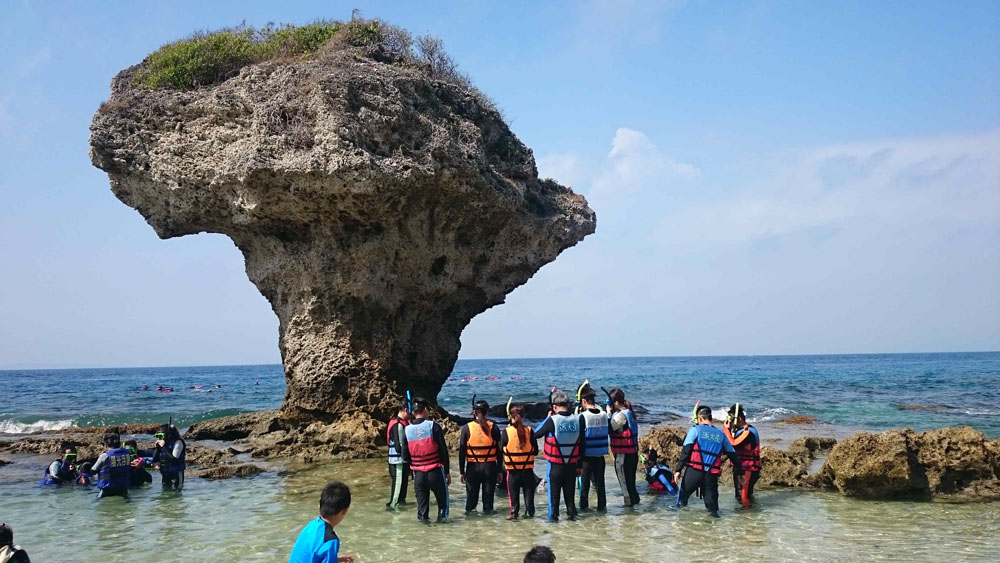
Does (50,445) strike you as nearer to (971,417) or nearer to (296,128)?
(296,128)

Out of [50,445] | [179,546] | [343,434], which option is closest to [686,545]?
[179,546]

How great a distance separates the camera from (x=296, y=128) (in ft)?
46.3

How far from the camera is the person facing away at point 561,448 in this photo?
944 cm

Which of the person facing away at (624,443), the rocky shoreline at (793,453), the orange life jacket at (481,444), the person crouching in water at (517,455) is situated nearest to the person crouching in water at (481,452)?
the orange life jacket at (481,444)

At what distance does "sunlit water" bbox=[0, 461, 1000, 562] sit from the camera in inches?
319

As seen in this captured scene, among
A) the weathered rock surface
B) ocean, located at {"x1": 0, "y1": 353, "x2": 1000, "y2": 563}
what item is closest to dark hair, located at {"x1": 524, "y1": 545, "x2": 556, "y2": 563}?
ocean, located at {"x1": 0, "y1": 353, "x2": 1000, "y2": 563}

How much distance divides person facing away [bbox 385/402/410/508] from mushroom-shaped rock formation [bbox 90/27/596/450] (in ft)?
17.9

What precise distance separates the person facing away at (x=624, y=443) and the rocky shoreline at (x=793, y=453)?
318cm

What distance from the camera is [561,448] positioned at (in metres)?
9.45

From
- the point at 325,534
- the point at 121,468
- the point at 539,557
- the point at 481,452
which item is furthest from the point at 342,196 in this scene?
the point at 539,557

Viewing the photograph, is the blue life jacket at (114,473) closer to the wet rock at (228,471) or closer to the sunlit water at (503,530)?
the sunlit water at (503,530)

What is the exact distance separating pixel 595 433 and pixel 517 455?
3.84 ft

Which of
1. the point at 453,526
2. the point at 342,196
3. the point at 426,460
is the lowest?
the point at 453,526

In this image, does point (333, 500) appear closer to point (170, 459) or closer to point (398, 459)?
point (398, 459)
